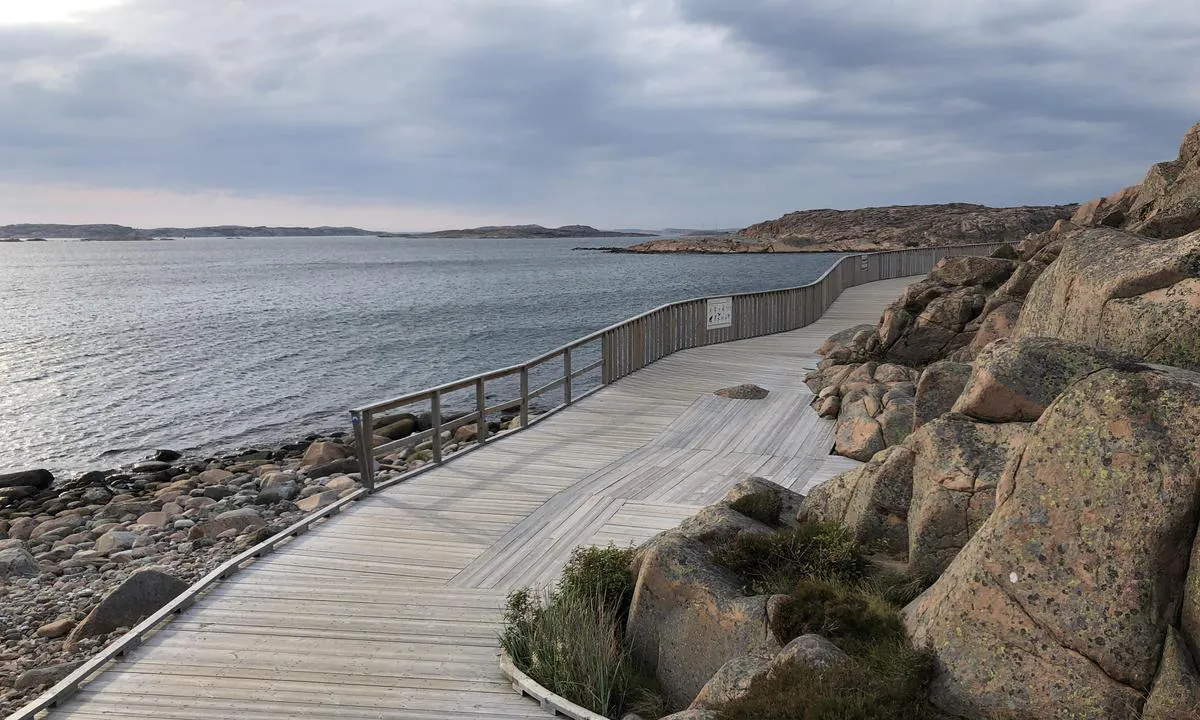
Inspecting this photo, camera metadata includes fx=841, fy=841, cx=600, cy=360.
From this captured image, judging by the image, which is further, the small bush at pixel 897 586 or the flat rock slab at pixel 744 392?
the flat rock slab at pixel 744 392

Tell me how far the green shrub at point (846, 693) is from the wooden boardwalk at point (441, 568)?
1.91 metres

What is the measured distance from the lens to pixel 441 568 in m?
8.70

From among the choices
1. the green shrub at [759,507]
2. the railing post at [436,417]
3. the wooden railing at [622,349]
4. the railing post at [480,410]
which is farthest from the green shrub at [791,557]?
the railing post at [480,410]

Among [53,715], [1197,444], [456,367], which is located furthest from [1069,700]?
[456,367]

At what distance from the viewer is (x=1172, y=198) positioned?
1347cm

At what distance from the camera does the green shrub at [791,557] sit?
6922 mm

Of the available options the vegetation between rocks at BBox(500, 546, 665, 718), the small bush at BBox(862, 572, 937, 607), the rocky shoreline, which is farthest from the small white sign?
the small bush at BBox(862, 572, 937, 607)

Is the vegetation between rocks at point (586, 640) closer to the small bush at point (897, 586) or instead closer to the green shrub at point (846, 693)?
the green shrub at point (846, 693)

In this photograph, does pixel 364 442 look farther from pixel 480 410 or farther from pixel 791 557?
pixel 791 557

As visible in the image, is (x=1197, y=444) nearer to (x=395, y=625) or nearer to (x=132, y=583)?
(x=395, y=625)

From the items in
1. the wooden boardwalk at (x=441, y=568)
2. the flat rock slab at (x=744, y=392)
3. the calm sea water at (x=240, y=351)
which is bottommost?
the calm sea water at (x=240, y=351)

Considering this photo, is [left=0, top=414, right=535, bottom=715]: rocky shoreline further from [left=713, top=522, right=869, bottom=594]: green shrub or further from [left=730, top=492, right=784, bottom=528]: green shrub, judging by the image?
[left=713, top=522, right=869, bottom=594]: green shrub

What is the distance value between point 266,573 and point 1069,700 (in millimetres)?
7153

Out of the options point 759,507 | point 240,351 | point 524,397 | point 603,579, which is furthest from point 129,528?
point 240,351
